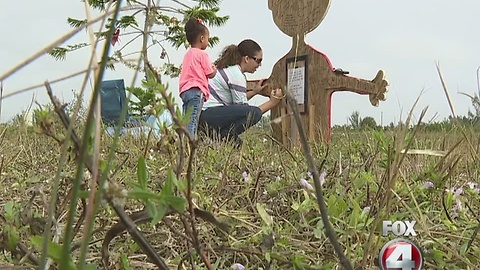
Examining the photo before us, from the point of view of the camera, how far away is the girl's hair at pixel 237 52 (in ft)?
10.2

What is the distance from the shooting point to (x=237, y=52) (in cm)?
316

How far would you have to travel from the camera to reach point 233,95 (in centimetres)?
296

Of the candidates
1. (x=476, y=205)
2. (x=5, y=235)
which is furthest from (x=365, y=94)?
(x=5, y=235)

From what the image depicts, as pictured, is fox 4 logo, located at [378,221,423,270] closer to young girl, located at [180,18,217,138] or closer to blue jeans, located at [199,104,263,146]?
young girl, located at [180,18,217,138]

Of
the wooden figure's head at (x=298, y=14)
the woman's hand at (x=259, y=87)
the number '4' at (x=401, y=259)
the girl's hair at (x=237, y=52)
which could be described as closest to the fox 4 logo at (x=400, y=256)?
the number '4' at (x=401, y=259)

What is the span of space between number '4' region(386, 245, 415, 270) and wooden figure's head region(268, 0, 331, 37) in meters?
2.87

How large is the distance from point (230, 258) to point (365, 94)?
2489 millimetres

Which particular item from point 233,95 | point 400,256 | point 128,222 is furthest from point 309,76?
point 128,222

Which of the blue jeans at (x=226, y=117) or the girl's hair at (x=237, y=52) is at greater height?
the girl's hair at (x=237, y=52)

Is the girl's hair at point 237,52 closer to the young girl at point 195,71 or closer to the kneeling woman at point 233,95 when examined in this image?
the kneeling woman at point 233,95

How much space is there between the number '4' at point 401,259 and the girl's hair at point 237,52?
277 centimetres

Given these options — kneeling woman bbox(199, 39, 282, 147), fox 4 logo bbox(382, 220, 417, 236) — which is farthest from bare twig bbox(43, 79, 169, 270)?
kneeling woman bbox(199, 39, 282, 147)

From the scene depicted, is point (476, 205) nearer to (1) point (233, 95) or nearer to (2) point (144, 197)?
(2) point (144, 197)

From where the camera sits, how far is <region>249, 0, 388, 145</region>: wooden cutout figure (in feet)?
10.0
